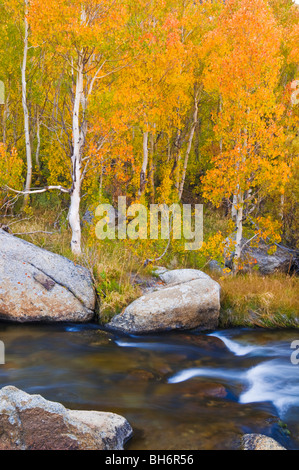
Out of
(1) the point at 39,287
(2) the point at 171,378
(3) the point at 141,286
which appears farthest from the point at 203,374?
(1) the point at 39,287

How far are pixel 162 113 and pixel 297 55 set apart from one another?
7471 mm

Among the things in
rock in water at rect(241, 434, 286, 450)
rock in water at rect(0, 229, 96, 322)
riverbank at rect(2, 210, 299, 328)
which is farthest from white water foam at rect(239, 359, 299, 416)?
rock in water at rect(0, 229, 96, 322)

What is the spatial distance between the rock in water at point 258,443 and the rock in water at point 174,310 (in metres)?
4.25

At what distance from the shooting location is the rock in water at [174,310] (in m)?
8.52

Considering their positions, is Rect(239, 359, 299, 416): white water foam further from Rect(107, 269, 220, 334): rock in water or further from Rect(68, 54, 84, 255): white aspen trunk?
Rect(68, 54, 84, 255): white aspen trunk

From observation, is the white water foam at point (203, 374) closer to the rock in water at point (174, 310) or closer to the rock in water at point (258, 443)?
the rock in water at point (174, 310)

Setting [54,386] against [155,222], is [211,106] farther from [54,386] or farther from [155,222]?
[54,386]

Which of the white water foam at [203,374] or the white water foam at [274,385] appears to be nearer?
the white water foam at [274,385]

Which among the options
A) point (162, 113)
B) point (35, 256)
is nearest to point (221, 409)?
point (35, 256)

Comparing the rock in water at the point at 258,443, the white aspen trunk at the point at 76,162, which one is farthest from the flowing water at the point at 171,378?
the white aspen trunk at the point at 76,162

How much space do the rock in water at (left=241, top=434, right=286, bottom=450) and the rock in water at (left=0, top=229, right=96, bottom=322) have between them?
210 inches

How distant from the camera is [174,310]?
28.2 ft

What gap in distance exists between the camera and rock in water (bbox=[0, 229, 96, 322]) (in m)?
8.52

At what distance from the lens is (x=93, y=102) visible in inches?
459
